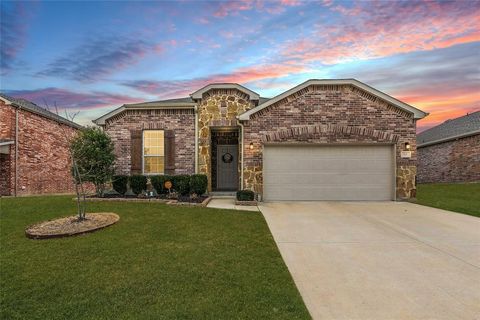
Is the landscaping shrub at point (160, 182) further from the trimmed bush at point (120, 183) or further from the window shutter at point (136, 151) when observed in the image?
the window shutter at point (136, 151)

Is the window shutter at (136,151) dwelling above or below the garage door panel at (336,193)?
above

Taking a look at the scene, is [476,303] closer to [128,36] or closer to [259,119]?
[259,119]

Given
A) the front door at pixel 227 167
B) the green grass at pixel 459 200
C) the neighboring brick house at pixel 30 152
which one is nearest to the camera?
the green grass at pixel 459 200

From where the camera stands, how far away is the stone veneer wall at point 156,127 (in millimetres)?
12227

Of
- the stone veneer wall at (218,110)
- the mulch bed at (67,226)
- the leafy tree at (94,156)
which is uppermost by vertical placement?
the stone veneer wall at (218,110)

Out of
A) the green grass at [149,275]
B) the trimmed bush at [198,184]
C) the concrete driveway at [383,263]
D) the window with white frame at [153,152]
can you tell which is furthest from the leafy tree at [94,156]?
the concrete driveway at [383,263]

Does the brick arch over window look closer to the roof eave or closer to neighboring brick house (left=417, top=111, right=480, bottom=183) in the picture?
the roof eave

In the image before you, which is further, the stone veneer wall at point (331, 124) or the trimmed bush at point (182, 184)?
the stone veneer wall at point (331, 124)

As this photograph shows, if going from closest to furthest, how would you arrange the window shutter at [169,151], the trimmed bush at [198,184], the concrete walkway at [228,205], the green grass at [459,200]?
the green grass at [459,200] → the concrete walkway at [228,205] → the trimmed bush at [198,184] → the window shutter at [169,151]

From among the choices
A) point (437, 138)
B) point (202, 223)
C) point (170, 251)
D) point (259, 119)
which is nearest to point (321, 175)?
point (259, 119)

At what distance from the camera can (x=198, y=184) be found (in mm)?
10922

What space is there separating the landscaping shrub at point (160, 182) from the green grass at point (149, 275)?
4.44m

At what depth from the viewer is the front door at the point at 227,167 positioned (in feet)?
45.0

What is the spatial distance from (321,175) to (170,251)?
818 centimetres
